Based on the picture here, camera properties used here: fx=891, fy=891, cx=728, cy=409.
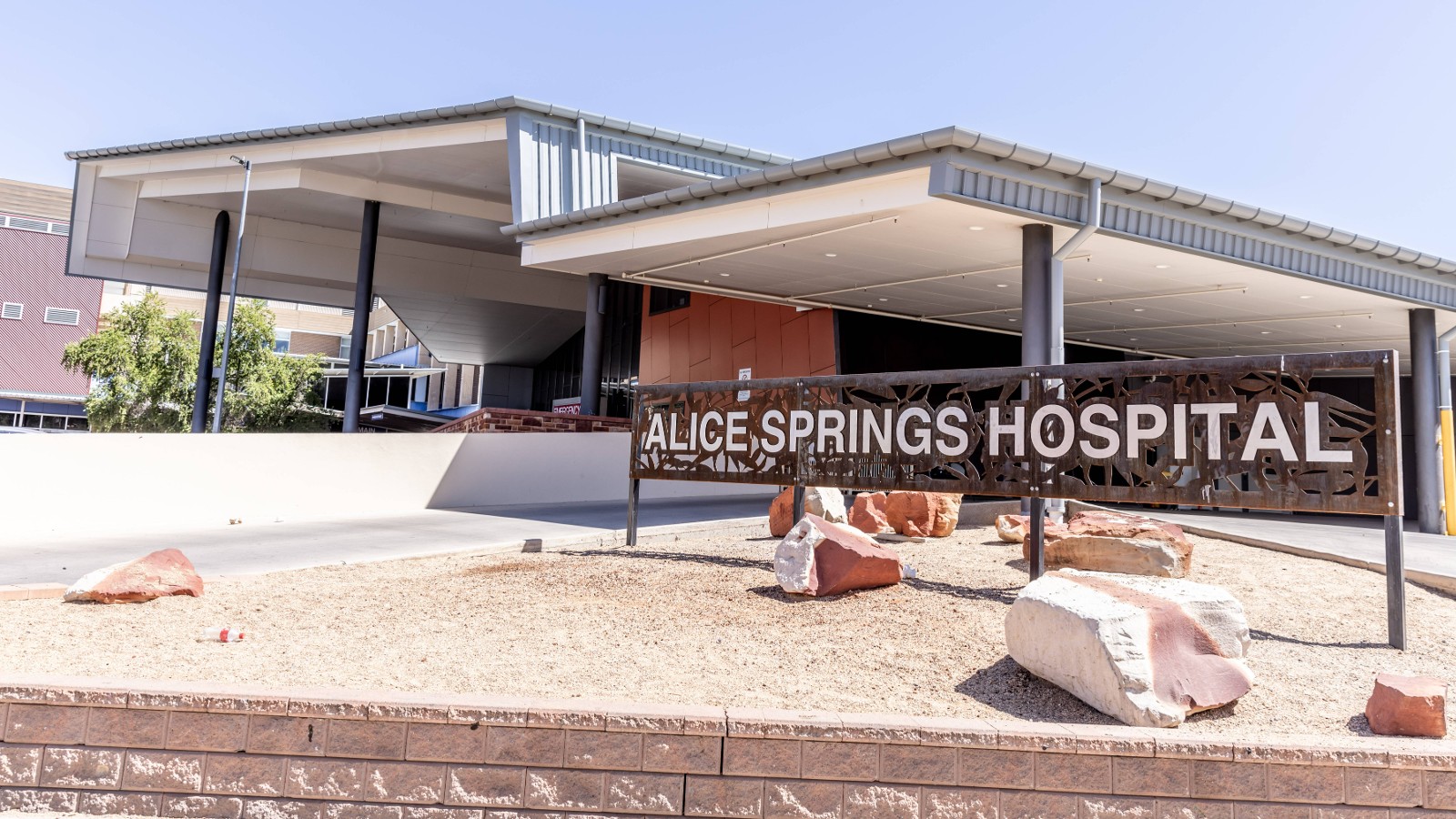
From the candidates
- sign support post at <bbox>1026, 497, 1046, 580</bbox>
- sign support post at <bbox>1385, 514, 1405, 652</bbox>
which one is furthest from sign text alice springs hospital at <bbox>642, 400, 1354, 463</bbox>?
sign support post at <bbox>1385, 514, 1405, 652</bbox>

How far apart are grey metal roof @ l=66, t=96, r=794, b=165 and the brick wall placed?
6011 millimetres

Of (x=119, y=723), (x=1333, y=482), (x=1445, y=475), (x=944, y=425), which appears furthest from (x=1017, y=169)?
(x=1445, y=475)

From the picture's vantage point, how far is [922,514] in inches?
368

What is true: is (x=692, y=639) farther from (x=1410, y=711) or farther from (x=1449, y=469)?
(x=1449, y=469)

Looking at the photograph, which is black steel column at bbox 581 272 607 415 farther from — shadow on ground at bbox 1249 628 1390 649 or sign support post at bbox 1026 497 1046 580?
shadow on ground at bbox 1249 628 1390 649

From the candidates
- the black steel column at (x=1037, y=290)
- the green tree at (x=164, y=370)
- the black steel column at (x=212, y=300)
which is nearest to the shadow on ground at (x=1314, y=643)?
the black steel column at (x=1037, y=290)

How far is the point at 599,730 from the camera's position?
354cm

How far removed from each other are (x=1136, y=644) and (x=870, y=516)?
520cm

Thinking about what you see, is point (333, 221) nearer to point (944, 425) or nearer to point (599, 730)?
point (944, 425)

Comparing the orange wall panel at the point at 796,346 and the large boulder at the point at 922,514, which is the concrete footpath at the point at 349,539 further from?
the orange wall panel at the point at 796,346

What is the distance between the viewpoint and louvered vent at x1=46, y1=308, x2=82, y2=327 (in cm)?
5281

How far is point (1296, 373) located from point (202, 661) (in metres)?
6.74

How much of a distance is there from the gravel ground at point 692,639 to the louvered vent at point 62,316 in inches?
2290

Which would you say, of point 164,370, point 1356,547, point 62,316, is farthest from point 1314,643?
point 62,316
